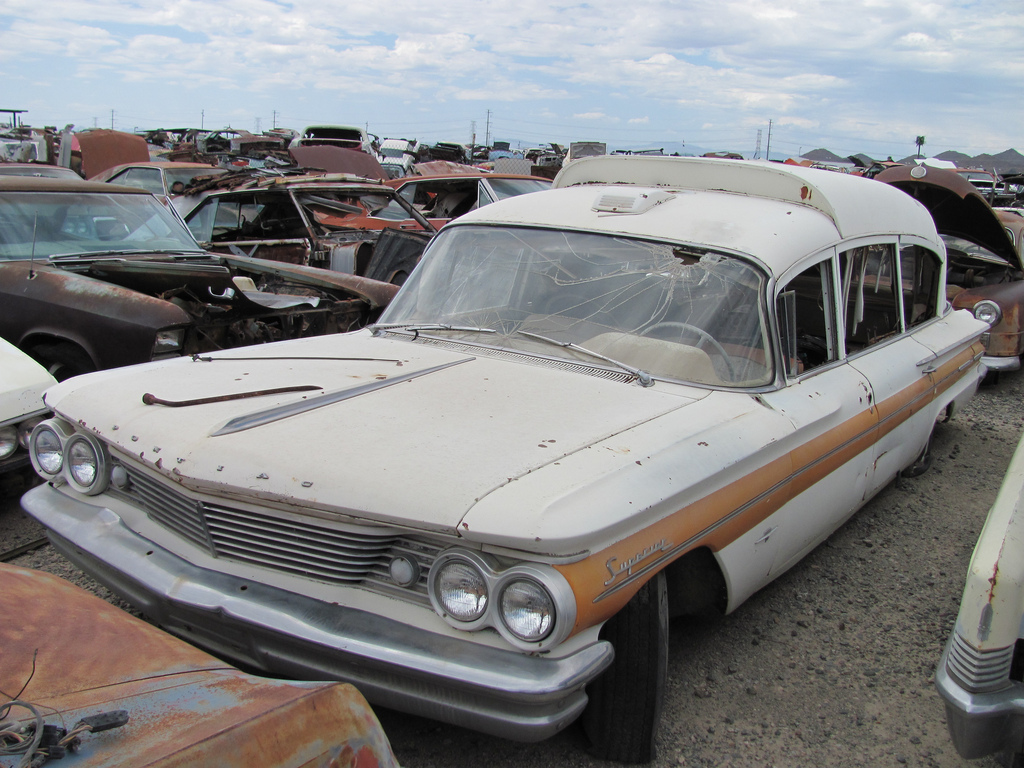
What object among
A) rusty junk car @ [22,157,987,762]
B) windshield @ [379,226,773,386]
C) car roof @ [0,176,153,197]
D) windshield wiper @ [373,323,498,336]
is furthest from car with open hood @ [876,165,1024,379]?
car roof @ [0,176,153,197]

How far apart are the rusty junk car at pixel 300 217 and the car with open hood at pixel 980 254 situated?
415 cm

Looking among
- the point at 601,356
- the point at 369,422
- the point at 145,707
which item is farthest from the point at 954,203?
the point at 145,707

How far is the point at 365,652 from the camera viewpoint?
2023mm

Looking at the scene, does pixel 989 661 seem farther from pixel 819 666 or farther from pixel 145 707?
pixel 145 707

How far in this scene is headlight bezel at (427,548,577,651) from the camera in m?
1.92

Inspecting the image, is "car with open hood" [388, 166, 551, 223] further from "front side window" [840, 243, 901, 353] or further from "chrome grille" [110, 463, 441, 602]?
"chrome grille" [110, 463, 441, 602]

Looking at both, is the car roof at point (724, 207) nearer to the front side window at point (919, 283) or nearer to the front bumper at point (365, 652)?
the front side window at point (919, 283)

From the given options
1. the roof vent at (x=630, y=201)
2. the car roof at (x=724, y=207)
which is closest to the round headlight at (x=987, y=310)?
the car roof at (x=724, y=207)

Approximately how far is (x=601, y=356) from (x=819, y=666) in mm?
1388

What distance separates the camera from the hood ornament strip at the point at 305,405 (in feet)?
8.07

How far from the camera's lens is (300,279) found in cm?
589

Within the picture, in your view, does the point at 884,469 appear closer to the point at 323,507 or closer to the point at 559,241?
the point at 559,241

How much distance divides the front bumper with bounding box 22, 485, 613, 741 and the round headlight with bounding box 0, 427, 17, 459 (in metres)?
1.69

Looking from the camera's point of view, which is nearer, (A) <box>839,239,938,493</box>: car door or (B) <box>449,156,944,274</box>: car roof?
(B) <box>449,156,944,274</box>: car roof
